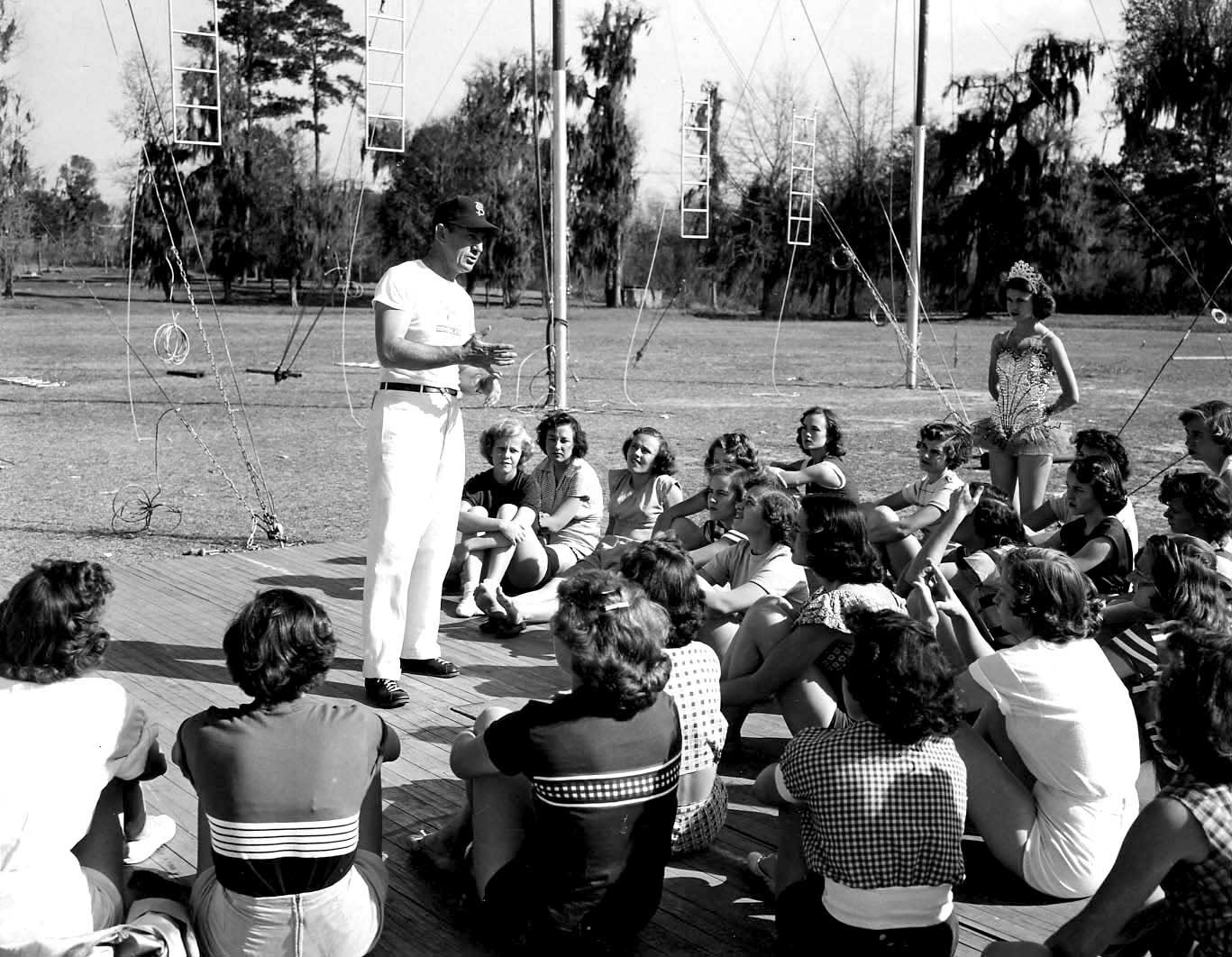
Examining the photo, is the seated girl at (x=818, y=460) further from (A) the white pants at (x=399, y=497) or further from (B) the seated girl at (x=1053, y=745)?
(B) the seated girl at (x=1053, y=745)

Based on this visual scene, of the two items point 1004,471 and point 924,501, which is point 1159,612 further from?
point 1004,471

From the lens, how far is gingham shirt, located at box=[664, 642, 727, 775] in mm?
3186

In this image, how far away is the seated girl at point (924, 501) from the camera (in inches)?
223

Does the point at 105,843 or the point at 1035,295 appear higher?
the point at 1035,295

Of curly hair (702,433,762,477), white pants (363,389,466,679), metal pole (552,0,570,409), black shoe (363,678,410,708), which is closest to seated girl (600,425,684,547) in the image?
curly hair (702,433,762,477)

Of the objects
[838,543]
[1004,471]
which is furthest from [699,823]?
[1004,471]

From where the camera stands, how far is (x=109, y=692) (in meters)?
2.76

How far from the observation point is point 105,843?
2773 millimetres

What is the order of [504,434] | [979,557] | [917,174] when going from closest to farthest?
1. [979,557]
2. [504,434]
3. [917,174]

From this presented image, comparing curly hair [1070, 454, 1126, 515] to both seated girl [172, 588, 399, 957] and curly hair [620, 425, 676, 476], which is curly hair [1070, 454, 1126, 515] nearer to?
curly hair [620, 425, 676, 476]

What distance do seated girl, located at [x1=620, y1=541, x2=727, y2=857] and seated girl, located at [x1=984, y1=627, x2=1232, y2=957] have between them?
114 cm

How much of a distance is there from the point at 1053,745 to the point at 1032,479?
387 cm

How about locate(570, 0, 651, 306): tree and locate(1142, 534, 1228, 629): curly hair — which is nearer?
locate(1142, 534, 1228, 629): curly hair

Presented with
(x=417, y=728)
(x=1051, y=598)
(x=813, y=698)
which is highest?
(x=1051, y=598)
